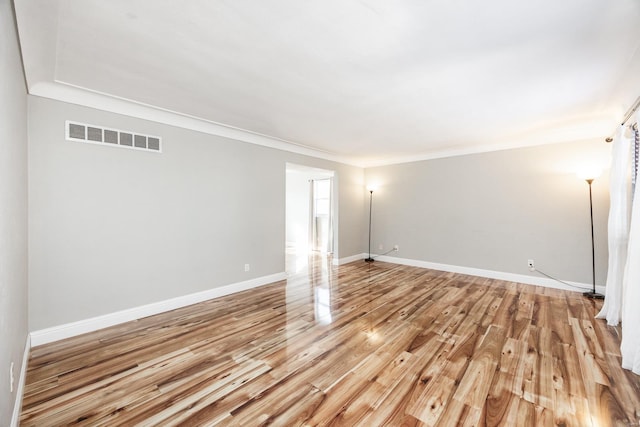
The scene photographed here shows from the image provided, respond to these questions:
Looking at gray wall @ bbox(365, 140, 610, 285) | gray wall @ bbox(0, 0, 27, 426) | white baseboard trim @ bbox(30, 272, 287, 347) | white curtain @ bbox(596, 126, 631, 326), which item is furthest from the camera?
gray wall @ bbox(365, 140, 610, 285)

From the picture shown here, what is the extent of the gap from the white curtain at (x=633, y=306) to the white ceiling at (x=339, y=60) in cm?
136

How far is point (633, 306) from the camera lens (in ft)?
7.03

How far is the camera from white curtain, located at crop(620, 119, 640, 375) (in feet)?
6.81

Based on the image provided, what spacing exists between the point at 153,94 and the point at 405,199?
4.95 meters

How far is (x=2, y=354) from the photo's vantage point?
132 centimetres

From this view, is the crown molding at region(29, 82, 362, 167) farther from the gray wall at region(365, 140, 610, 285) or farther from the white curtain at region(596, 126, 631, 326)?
the white curtain at region(596, 126, 631, 326)

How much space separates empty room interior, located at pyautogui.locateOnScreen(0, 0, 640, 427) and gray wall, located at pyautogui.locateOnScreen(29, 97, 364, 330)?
2 centimetres

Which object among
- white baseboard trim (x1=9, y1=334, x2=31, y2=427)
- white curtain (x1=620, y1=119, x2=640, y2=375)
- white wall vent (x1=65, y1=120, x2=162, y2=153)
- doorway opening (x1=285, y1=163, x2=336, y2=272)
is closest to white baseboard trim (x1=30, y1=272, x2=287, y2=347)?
white baseboard trim (x1=9, y1=334, x2=31, y2=427)

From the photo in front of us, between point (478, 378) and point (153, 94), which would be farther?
point (153, 94)

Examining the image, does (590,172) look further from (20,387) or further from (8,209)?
(20,387)

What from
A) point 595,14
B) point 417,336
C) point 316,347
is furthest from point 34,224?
point 595,14

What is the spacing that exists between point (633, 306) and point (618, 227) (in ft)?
4.27

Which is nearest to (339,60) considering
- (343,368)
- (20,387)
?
(343,368)

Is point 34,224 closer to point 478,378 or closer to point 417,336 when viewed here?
point 417,336
